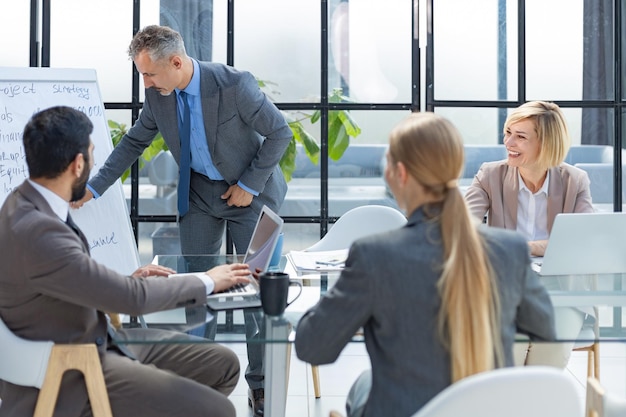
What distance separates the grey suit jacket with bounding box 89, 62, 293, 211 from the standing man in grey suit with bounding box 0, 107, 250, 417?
4.79 ft

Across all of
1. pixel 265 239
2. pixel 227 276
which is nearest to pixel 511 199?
pixel 265 239

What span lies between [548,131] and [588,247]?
63cm

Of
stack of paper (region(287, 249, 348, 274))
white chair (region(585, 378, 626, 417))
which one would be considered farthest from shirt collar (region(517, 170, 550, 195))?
white chair (region(585, 378, 626, 417))

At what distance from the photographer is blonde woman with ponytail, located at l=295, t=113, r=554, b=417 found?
1.81 m

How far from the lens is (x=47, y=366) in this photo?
2.24 meters

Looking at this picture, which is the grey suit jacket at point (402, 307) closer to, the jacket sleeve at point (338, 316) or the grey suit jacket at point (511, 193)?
the jacket sleeve at point (338, 316)

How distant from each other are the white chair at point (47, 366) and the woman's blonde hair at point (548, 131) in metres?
1.90

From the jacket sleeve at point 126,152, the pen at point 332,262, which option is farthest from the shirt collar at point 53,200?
the jacket sleeve at point 126,152

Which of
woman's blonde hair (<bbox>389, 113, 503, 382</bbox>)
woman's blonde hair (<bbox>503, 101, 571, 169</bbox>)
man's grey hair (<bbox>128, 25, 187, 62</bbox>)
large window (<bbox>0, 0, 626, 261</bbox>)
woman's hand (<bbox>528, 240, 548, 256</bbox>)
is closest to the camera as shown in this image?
woman's blonde hair (<bbox>389, 113, 503, 382</bbox>)

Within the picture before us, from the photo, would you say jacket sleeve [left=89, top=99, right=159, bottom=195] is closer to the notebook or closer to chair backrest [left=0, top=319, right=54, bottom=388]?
the notebook

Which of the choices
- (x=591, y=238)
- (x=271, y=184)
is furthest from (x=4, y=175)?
(x=591, y=238)

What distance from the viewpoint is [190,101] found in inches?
153

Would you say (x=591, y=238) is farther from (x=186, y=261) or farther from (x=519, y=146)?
(x=186, y=261)

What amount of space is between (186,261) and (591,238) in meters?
1.40
